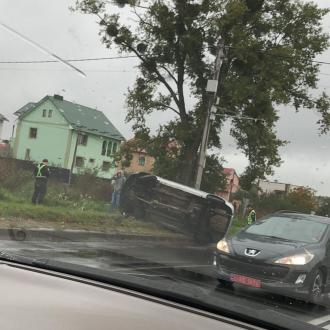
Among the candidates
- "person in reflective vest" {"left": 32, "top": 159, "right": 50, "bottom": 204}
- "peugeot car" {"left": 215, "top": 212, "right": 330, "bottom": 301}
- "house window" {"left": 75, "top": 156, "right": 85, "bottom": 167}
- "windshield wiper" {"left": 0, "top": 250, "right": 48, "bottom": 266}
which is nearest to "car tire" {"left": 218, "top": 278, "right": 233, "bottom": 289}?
"peugeot car" {"left": 215, "top": 212, "right": 330, "bottom": 301}

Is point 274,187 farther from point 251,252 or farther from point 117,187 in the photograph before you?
point 117,187

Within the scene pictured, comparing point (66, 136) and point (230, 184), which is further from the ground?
point (66, 136)

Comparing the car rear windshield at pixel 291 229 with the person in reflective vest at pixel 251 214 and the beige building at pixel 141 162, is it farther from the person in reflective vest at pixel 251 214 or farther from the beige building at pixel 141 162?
the beige building at pixel 141 162

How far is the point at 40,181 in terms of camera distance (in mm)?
3910

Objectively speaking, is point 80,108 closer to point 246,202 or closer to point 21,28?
point 21,28

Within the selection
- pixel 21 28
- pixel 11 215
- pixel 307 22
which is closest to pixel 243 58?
pixel 307 22

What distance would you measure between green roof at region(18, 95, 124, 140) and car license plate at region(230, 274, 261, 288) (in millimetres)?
1134

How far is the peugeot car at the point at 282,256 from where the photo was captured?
8.61 ft

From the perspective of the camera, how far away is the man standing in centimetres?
349

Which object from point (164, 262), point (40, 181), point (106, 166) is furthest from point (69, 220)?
point (164, 262)

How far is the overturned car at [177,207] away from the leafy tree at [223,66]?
0.33 ft

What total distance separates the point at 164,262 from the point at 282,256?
680 millimetres

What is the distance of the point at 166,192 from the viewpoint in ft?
11.0

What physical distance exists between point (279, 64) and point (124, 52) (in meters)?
0.94
